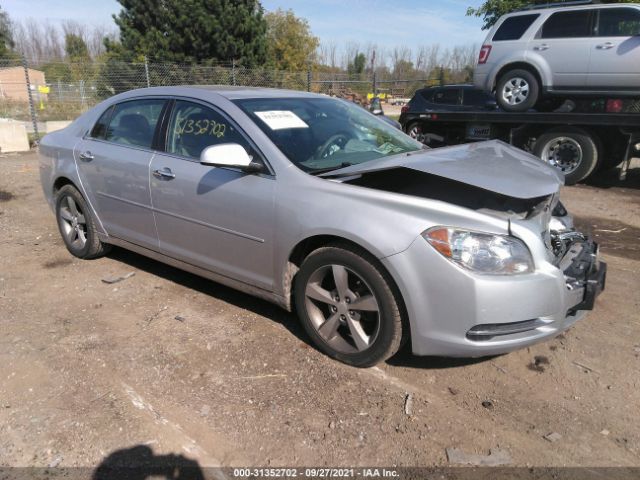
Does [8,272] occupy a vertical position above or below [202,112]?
below

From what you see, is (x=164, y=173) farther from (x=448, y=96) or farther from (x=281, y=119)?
(x=448, y=96)

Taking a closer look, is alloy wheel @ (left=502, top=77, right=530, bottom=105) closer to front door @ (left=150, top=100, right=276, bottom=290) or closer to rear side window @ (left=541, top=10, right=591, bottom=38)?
rear side window @ (left=541, top=10, right=591, bottom=38)

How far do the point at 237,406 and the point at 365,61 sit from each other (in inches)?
2497

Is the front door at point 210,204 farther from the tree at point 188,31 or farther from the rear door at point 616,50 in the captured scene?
the tree at point 188,31

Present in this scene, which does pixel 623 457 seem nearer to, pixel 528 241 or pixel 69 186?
pixel 528 241

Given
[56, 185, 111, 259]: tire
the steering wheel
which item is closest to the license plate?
the steering wheel

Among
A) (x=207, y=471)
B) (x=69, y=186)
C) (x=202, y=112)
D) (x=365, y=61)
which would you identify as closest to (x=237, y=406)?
(x=207, y=471)

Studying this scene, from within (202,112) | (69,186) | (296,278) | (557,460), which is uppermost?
(202,112)

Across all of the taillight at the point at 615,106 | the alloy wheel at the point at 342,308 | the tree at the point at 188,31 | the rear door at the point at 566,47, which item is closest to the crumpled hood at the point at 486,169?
the alloy wheel at the point at 342,308

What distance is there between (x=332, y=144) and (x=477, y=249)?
4.62 ft

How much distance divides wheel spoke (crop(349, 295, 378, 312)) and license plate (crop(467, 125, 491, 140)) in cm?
729

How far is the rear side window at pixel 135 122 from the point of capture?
396 centimetres

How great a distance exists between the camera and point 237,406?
8.96ft

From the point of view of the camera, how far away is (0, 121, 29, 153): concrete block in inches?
493
